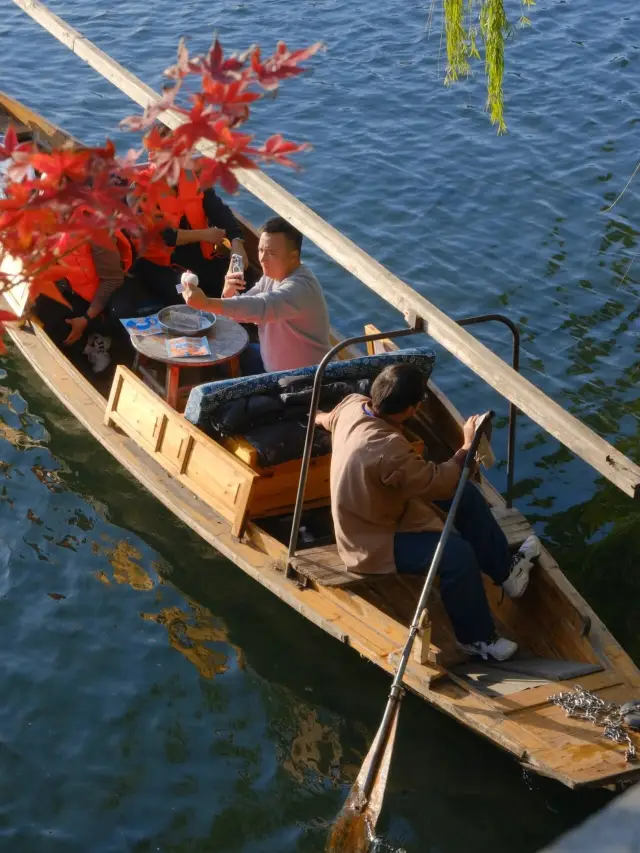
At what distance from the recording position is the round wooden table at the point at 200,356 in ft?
28.3

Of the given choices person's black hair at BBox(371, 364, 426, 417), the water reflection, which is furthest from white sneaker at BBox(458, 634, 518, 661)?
the water reflection

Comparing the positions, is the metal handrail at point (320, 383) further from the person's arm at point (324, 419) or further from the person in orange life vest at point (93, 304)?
the person in orange life vest at point (93, 304)

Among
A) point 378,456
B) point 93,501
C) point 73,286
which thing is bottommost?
point 93,501

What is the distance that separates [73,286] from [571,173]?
7665 mm

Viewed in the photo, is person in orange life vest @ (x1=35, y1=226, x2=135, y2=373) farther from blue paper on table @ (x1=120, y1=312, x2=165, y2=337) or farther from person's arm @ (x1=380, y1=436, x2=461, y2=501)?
person's arm @ (x1=380, y1=436, x2=461, y2=501)

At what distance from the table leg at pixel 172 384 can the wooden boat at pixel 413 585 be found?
12.9 inches

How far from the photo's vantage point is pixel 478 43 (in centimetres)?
1730

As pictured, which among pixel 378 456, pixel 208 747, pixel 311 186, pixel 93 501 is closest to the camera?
pixel 378 456

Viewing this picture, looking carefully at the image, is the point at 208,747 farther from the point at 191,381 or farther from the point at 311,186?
the point at 311,186

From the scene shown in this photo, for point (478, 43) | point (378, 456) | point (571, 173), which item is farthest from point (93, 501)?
point (478, 43)

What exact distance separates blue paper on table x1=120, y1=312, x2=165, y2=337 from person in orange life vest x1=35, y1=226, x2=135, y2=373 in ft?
2.97

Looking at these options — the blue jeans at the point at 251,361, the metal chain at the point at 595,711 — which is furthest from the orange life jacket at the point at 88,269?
the metal chain at the point at 595,711

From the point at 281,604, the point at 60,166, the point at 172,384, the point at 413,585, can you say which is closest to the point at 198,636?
the point at 281,604

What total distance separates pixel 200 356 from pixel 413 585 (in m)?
2.36
